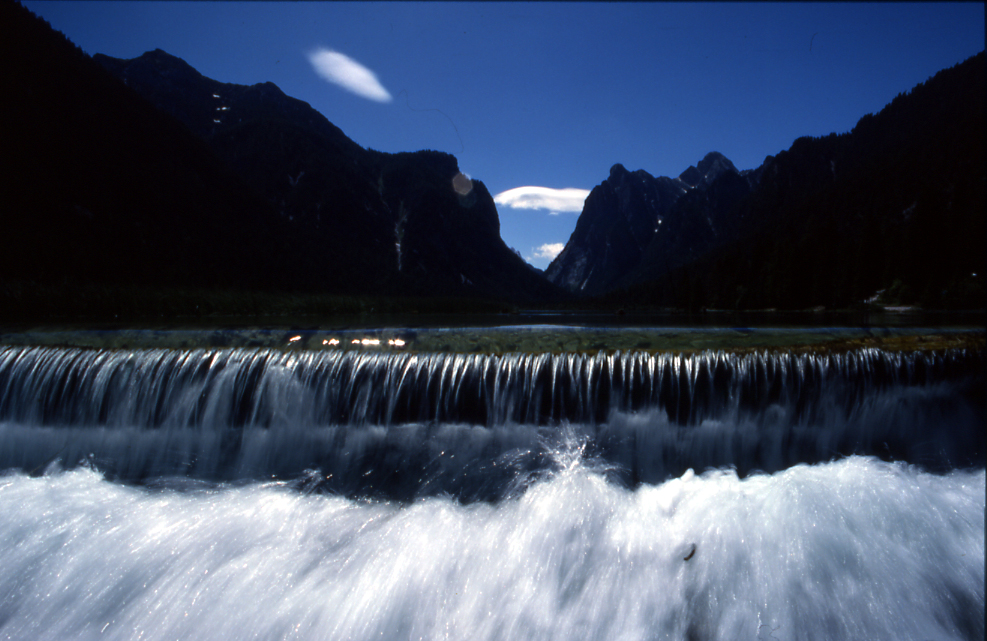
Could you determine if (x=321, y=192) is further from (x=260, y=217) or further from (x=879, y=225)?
(x=879, y=225)

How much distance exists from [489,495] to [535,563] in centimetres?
137

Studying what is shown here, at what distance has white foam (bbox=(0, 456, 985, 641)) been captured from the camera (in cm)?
413

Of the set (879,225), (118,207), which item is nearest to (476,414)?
(879,225)

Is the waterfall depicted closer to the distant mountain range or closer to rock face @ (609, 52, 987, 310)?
rock face @ (609, 52, 987, 310)

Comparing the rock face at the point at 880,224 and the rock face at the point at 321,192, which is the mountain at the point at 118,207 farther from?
the rock face at the point at 880,224

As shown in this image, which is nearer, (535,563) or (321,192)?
(535,563)

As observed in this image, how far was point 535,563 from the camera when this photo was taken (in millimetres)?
4785

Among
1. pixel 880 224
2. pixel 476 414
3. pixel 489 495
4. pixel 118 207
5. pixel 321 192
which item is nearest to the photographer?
pixel 489 495

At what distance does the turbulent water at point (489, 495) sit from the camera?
426 cm

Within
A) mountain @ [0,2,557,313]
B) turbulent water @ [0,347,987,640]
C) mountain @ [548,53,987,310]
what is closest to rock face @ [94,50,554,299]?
mountain @ [0,2,557,313]

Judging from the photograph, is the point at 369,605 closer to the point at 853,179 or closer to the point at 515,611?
the point at 515,611

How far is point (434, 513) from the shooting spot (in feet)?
18.8

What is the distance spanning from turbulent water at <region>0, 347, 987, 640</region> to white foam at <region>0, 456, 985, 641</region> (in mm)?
→ 24

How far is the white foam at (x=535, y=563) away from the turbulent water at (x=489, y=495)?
0.08 ft
